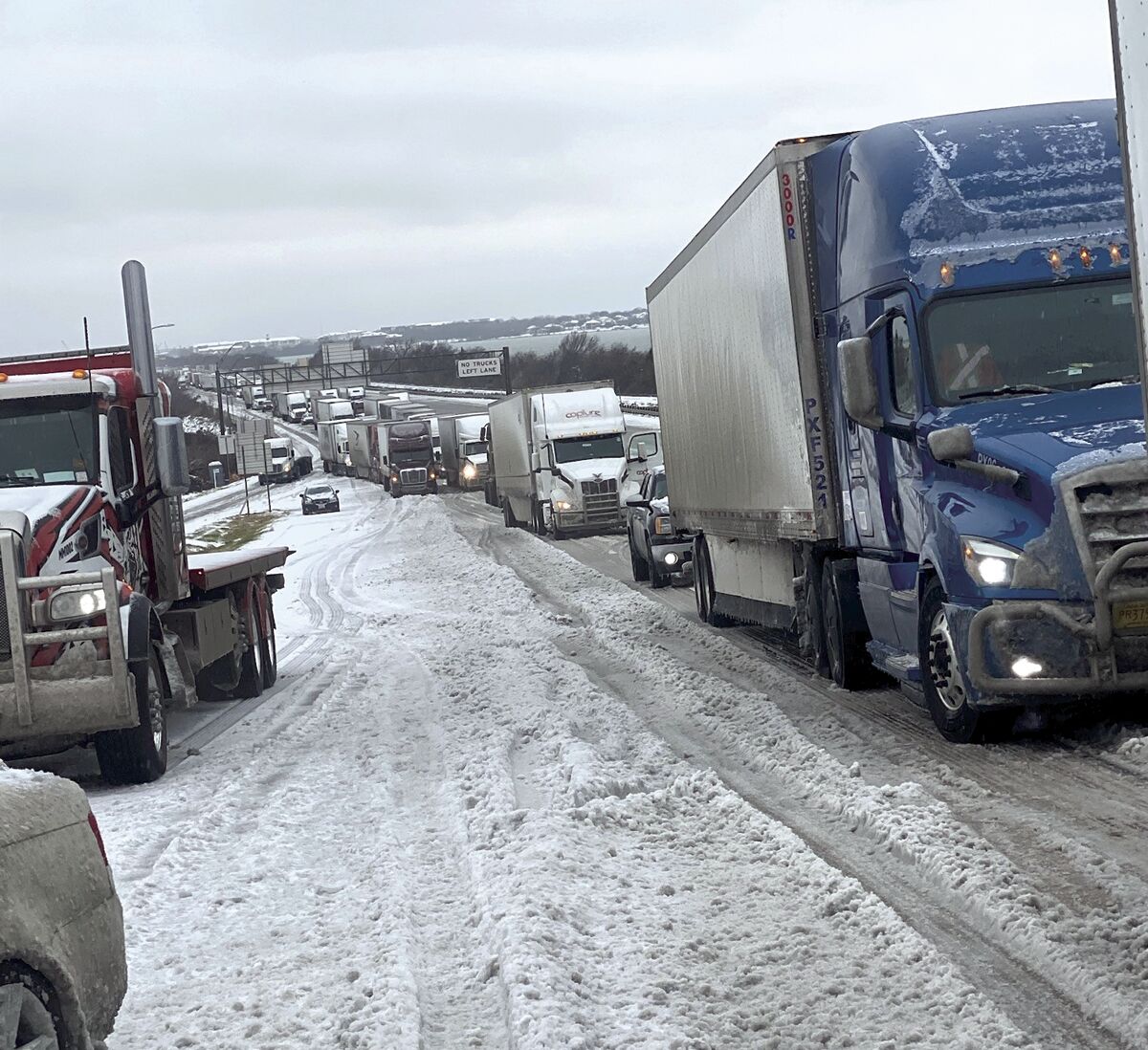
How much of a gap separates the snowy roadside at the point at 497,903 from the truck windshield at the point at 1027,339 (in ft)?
8.89

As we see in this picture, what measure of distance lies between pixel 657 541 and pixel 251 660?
9.09m

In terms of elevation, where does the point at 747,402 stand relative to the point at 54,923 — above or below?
above

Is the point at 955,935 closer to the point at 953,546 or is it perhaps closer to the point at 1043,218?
the point at 953,546

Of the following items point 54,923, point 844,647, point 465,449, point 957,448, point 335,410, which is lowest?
point 844,647

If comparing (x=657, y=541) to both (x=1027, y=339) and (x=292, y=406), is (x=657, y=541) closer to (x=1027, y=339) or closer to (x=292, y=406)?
(x=1027, y=339)

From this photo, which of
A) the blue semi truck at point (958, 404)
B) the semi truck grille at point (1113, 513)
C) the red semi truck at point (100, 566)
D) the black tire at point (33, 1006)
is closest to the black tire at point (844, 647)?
the blue semi truck at point (958, 404)

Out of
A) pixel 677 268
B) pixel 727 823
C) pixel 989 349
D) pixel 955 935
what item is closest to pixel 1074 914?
pixel 955 935

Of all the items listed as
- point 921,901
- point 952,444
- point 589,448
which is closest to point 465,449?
point 589,448

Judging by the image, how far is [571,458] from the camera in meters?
38.9

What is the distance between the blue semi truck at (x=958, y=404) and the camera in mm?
8570

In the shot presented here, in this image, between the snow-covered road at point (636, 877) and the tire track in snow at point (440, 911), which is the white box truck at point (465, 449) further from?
the tire track in snow at point (440, 911)

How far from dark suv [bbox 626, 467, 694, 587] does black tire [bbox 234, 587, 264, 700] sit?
8118 millimetres

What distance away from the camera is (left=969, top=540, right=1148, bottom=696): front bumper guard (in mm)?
8391

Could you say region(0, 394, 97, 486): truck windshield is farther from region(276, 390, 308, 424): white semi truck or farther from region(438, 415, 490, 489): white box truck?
region(276, 390, 308, 424): white semi truck
